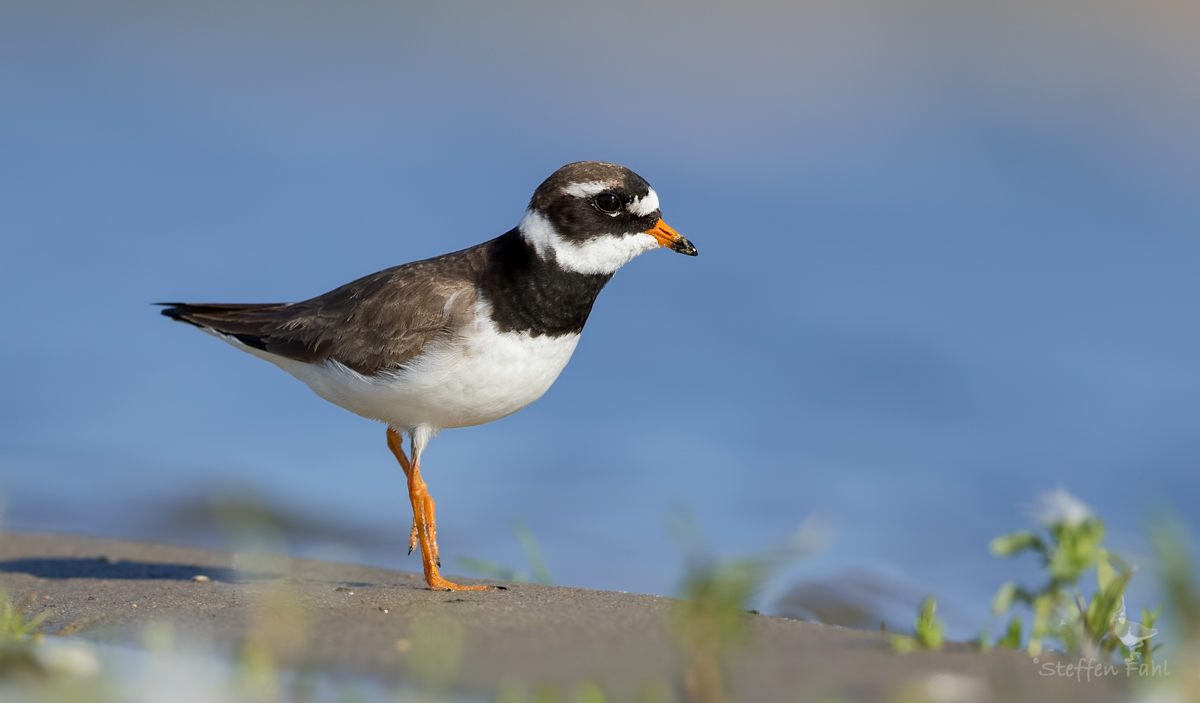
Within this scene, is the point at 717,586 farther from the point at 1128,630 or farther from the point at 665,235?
the point at 665,235

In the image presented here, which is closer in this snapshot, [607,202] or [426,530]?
[426,530]

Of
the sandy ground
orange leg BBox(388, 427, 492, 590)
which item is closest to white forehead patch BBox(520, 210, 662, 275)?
orange leg BBox(388, 427, 492, 590)

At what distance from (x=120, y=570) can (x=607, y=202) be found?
353 cm

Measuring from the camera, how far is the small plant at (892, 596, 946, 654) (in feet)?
12.9

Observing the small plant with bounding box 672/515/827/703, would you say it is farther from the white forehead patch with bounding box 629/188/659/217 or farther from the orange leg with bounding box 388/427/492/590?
the white forehead patch with bounding box 629/188/659/217

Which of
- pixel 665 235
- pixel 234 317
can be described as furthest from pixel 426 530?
pixel 234 317

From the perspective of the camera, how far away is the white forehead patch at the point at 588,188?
248 inches

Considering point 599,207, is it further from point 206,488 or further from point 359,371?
point 206,488

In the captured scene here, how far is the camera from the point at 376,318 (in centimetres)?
648

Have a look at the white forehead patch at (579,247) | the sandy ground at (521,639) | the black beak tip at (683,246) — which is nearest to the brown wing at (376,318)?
the white forehead patch at (579,247)

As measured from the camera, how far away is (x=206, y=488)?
9.53 meters

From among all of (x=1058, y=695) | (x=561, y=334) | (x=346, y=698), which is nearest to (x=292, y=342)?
(x=561, y=334)

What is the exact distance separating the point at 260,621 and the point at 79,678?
1.22 meters

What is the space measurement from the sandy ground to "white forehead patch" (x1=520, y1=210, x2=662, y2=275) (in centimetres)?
178
